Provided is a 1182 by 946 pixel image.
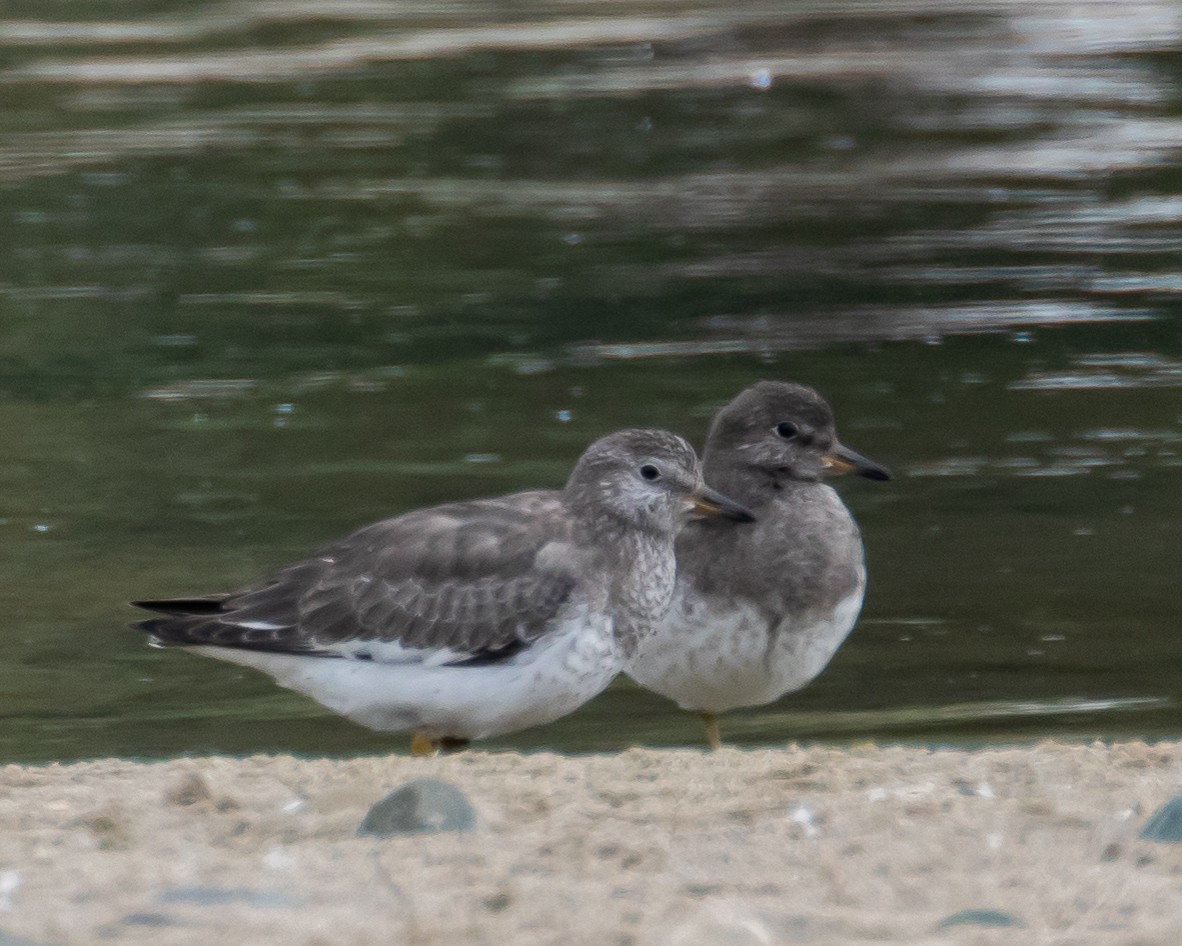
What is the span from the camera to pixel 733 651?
7.60m

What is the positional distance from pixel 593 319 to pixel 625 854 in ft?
31.9

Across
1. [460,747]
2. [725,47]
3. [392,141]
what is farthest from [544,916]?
[725,47]

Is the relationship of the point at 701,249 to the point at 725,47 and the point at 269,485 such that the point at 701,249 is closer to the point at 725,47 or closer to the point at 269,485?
the point at 269,485

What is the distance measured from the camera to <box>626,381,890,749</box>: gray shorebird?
25.0 feet

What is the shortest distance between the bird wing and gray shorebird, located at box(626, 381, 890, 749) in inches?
21.3

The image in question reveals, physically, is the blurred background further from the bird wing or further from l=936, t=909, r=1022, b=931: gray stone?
l=936, t=909, r=1022, b=931: gray stone

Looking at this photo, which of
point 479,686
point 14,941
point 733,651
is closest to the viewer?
point 14,941

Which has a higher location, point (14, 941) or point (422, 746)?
point (14, 941)

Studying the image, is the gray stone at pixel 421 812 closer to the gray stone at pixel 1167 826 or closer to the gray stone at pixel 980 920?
the gray stone at pixel 980 920

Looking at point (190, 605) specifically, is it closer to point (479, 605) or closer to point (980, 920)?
point (479, 605)

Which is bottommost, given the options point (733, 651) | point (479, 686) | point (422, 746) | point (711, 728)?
point (711, 728)

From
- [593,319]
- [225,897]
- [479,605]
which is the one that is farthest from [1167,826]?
[593,319]

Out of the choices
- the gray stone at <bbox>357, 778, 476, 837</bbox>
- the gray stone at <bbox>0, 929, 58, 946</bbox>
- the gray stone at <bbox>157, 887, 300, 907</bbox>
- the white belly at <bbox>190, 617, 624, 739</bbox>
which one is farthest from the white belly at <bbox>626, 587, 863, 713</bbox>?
the gray stone at <bbox>0, 929, 58, 946</bbox>

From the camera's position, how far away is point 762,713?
29.3 ft
